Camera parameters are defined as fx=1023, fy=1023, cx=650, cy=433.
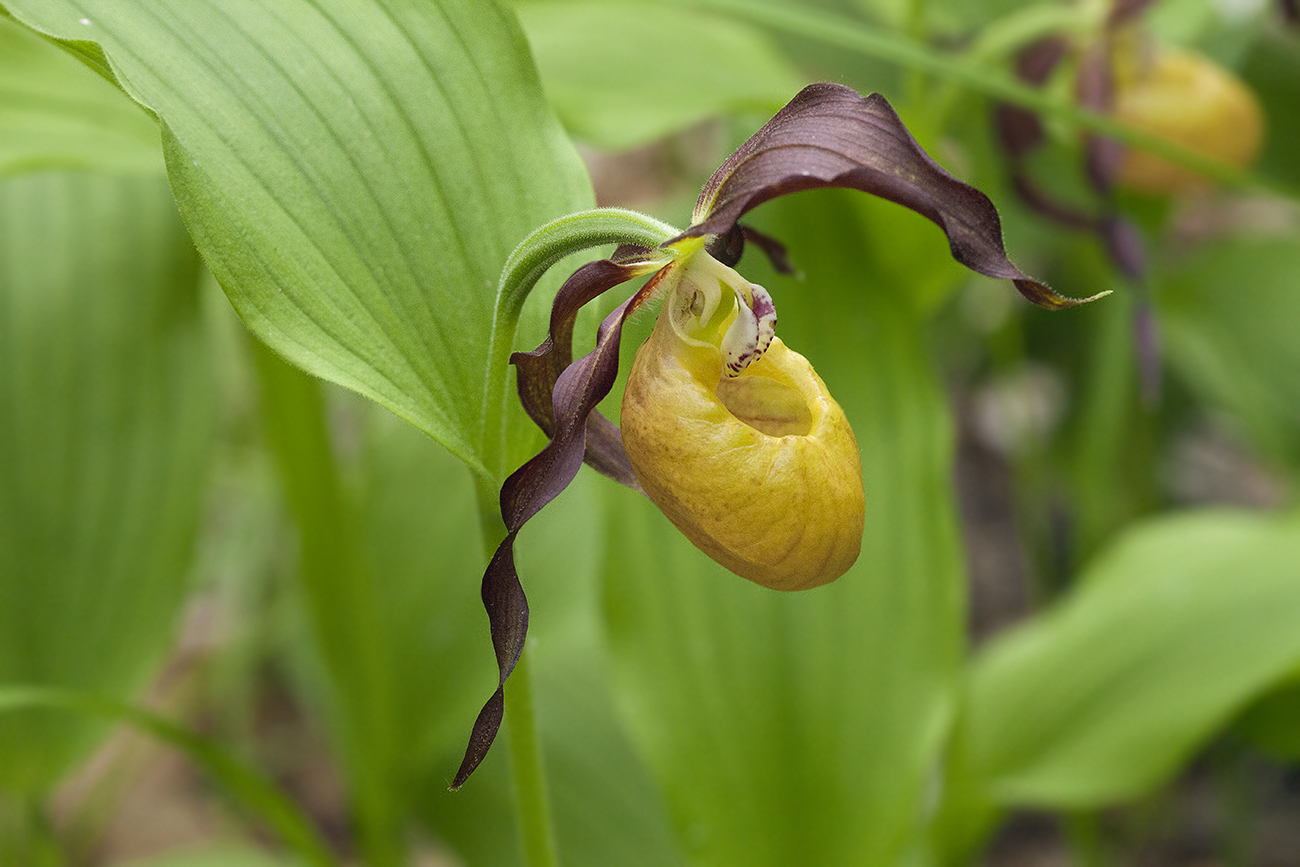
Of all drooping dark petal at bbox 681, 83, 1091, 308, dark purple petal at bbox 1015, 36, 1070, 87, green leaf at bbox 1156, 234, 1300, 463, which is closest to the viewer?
drooping dark petal at bbox 681, 83, 1091, 308

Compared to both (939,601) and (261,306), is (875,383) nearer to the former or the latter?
(939,601)

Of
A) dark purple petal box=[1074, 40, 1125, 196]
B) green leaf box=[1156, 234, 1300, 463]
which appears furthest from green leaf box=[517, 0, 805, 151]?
green leaf box=[1156, 234, 1300, 463]

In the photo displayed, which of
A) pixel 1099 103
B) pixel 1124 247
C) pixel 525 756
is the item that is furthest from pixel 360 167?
pixel 1099 103

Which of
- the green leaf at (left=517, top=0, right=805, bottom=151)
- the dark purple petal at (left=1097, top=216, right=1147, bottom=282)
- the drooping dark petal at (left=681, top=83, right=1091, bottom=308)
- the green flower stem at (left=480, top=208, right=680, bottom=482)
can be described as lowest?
the dark purple petal at (left=1097, top=216, right=1147, bottom=282)

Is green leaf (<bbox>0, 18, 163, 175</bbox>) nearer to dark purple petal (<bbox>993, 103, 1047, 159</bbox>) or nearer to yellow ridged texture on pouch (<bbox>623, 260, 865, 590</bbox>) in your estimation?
yellow ridged texture on pouch (<bbox>623, 260, 865, 590</bbox>)

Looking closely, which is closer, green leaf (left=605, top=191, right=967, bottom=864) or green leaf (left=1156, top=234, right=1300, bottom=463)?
green leaf (left=605, top=191, right=967, bottom=864)

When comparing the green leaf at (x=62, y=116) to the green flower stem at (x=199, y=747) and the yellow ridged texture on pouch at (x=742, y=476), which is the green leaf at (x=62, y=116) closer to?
the green flower stem at (x=199, y=747)

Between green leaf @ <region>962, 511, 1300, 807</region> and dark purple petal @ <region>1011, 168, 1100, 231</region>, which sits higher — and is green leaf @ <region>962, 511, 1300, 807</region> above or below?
below
